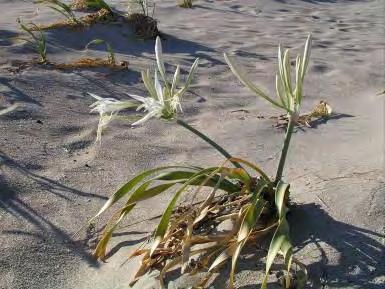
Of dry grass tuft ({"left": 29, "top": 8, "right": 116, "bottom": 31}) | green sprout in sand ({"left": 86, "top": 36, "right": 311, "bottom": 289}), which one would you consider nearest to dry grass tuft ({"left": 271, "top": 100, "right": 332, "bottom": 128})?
green sprout in sand ({"left": 86, "top": 36, "right": 311, "bottom": 289})

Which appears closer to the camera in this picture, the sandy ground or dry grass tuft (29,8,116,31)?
the sandy ground

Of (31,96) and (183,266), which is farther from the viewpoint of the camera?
(31,96)

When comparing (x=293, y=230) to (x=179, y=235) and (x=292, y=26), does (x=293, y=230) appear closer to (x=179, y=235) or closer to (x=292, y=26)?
(x=179, y=235)

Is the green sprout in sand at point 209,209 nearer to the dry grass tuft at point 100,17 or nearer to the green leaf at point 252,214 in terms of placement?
the green leaf at point 252,214

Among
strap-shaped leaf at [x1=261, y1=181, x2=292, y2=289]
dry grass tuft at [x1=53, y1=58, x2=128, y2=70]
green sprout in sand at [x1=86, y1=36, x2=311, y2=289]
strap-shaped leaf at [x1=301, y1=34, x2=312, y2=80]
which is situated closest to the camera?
strap-shaped leaf at [x1=261, y1=181, x2=292, y2=289]

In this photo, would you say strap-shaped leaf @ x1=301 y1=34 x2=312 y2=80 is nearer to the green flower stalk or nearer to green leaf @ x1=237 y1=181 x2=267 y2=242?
the green flower stalk

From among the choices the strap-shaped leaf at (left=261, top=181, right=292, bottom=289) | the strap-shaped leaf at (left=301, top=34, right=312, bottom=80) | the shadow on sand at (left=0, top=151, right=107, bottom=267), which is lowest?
the shadow on sand at (left=0, top=151, right=107, bottom=267)

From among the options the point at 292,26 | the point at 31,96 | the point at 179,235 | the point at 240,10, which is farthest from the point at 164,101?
the point at 240,10
